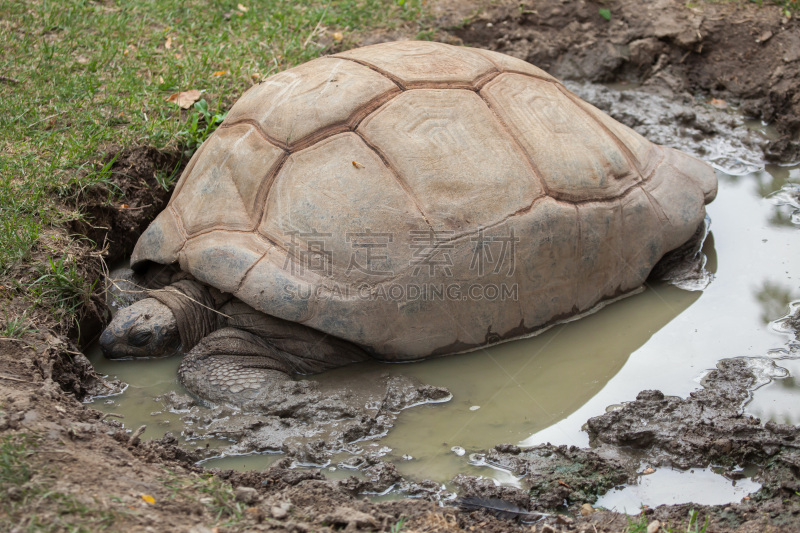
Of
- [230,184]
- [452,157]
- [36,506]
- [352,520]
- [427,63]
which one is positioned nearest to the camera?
[36,506]

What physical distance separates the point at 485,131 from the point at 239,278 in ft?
4.59

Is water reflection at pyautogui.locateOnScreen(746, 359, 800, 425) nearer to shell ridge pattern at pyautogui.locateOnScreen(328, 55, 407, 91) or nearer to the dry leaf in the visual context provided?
shell ridge pattern at pyautogui.locateOnScreen(328, 55, 407, 91)

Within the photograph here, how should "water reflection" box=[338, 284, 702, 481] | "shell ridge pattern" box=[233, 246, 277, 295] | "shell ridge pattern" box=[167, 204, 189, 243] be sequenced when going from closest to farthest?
"water reflection" box=[338, 284, 702, 481] → "shell ridge pattern" box=[233, 246, 277, 295] → "shell ridge pattern" box=[167, 204, 189, 243]

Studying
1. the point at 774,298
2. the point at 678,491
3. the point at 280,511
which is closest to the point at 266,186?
the point at 280,511

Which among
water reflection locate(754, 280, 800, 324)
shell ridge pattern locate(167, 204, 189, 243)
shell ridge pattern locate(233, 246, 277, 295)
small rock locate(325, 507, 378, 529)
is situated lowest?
small rock locate(325, 507, 378, 529)

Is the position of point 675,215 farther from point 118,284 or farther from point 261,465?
point 118,284

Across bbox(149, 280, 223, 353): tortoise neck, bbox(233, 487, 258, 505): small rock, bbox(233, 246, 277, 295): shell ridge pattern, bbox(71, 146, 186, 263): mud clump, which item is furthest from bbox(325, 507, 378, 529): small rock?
bbox(71, 146, 186, 263): mud clump

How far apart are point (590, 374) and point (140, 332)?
2.25 metres

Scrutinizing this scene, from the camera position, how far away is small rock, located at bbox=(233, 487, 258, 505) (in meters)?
2.53

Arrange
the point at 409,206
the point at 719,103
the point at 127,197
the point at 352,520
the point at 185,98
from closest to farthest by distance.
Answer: the point at 352,520 → the point at 409,206 → the point at 127,197 → the point at 185,98 → the point at 719,103

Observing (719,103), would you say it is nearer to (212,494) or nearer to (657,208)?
(657,208)

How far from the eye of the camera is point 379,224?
11.2ft

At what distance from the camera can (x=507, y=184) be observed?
3588 mm

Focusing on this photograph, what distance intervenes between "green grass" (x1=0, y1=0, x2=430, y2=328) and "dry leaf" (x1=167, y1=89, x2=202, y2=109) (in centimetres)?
5
